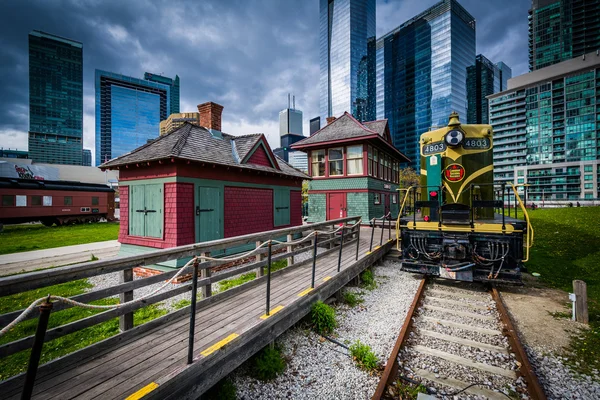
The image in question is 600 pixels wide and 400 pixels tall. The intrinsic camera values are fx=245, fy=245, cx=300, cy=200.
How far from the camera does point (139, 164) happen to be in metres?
8.34

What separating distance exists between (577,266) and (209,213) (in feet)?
42.8

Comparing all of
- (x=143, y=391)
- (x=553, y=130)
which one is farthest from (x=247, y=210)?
(x=553, y=130)

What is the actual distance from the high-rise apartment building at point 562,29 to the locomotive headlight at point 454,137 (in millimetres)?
139901

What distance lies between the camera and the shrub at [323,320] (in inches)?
192

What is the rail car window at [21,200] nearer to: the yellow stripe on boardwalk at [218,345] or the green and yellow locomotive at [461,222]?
the yellow stripe on boardwalk at [218,345]

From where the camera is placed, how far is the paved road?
371 inches

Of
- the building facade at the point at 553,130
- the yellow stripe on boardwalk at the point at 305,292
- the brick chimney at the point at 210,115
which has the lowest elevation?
the yellow stripe on boardwalk at the point at 305,292

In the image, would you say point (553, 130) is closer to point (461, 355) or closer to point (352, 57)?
point (352, 57)

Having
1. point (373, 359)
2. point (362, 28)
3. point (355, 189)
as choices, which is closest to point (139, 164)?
point (373, 359)

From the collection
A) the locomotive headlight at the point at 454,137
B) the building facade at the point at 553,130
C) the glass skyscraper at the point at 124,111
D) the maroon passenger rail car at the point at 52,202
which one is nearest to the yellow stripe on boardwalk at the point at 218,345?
the locomotive headlight at the point at 454,137

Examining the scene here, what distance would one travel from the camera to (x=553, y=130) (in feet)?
253

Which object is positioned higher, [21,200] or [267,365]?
[21,200]

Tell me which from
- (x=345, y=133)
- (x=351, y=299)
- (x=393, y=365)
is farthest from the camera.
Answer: (x=345, y=133)

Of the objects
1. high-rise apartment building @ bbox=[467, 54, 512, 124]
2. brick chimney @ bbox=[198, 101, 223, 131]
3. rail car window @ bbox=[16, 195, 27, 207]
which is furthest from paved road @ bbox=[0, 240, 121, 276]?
high-rise apartment building @ bbox=[467, 54, 512, 124]
